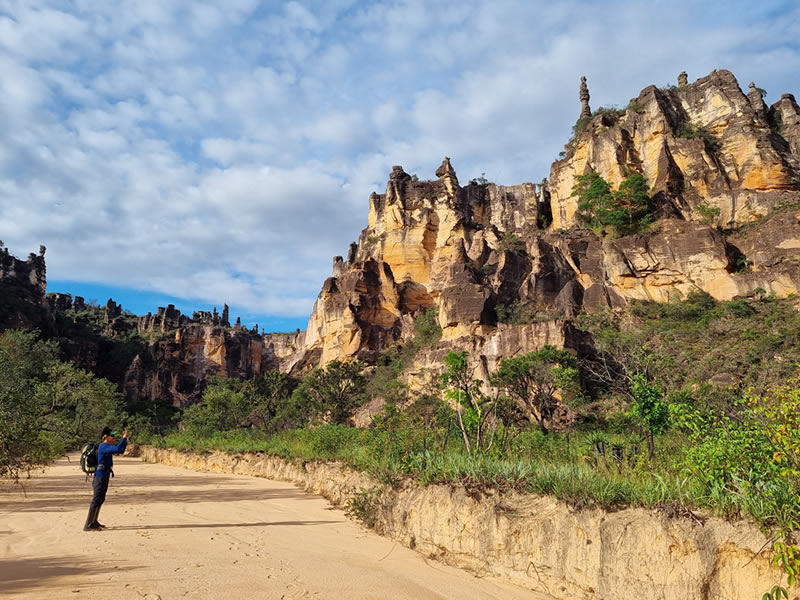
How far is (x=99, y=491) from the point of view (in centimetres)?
689

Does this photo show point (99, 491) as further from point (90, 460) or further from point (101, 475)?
point (90, 460)

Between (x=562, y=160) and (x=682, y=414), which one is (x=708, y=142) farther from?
(x=682, y=414)

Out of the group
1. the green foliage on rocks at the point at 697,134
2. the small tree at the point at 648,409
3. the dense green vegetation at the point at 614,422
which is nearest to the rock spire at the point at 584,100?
the green foliage on rocks at the point at 697,134

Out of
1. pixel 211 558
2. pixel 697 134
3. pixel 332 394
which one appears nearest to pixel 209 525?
pixel 211 558

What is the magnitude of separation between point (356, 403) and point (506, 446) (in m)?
25.1

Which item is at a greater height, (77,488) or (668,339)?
(668,339)

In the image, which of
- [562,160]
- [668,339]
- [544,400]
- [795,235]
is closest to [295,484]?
[544,400]

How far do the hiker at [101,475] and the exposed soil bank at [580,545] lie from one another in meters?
4.17

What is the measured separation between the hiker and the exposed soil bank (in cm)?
417

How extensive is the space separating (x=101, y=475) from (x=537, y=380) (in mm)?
24699

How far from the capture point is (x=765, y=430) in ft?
13.9

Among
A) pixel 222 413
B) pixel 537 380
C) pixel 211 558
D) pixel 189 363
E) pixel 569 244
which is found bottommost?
pixel 211 558

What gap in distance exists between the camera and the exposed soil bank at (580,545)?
390cm

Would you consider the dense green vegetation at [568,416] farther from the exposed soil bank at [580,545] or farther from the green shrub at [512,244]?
the green shrub at [512,244]
